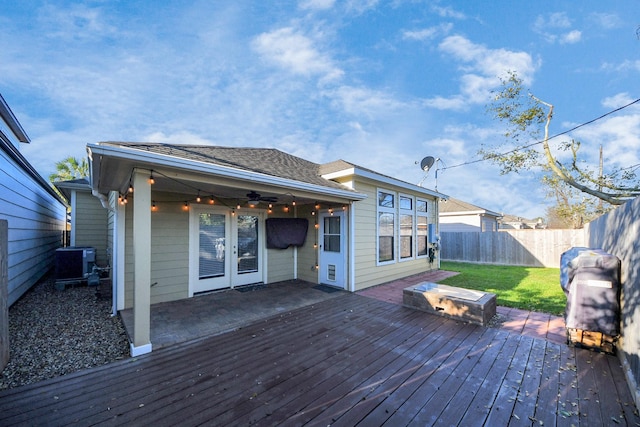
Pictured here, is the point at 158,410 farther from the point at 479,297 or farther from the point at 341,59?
the point at 341,59

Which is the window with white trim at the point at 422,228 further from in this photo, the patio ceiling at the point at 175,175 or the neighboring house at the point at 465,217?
the neighboring house at the point at 465,217

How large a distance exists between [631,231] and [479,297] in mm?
2037

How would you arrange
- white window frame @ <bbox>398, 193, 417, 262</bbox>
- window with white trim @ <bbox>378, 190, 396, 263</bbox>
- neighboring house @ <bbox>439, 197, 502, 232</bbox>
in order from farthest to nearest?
neighboring house @ <bbox>439, 197, 502, 232</bbox> → white window frame @ <bbox>398, 193, 417, 262</bbox> → window with white trim @ <bbox>378, 190, 396, 263</bbox>

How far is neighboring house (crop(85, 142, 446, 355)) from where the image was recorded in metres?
3.27

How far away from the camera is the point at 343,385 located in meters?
2.37

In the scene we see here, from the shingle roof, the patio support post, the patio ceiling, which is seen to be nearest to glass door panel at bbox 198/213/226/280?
the patio ceiling

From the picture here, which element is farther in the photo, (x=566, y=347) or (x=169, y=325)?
(x=169, y=325)

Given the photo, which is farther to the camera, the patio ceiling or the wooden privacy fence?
the wooden privacy fence

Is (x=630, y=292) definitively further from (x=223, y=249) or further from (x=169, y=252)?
(x=169, y=252)

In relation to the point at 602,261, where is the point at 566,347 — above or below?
below

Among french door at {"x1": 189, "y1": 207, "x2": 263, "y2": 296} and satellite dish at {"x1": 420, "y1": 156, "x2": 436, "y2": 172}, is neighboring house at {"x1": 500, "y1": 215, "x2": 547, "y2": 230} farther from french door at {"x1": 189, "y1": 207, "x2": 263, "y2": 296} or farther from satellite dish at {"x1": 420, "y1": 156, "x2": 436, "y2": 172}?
french door at {"x1": 189, "y1": 207, "x2": 263, "y2": 296}

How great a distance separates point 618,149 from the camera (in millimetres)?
9305

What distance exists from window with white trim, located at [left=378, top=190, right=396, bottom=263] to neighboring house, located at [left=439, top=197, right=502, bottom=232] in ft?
32.7

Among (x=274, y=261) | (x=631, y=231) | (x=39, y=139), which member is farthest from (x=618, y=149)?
(x=39, y=139)
